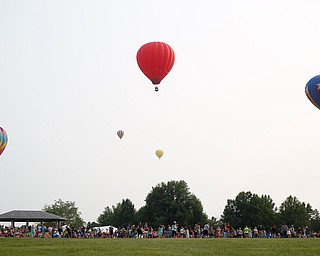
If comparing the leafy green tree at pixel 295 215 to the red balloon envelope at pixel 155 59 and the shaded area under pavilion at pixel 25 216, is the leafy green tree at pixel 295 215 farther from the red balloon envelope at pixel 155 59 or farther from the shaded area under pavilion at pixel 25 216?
the red balloon envelope at pixel 155 59

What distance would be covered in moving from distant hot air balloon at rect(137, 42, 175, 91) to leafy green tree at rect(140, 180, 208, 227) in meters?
48.6

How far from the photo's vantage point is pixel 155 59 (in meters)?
27.5

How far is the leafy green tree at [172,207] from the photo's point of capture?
74.9m

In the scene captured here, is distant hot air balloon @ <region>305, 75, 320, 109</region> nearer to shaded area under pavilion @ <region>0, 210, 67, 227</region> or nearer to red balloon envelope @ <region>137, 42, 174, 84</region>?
red balloon envelope @ <region>137, 42, 174, 84</region>

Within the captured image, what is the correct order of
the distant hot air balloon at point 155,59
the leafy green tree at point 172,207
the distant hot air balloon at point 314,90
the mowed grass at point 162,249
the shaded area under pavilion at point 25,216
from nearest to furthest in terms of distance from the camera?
the mowed grass at point 162,249, the distant hot air balloon at point 155,59, the distant hot air balloon at point 314,90, the shaded area under pavilion at point 25,216, the leafy green tree at point 172,207

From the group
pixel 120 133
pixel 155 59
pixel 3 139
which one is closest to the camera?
pixel 155 59

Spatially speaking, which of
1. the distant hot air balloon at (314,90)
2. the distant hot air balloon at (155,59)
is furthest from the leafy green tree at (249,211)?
the distant hot air balloon at (155,59)

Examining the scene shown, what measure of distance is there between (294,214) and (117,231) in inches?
1711

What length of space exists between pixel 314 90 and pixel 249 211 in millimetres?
49911

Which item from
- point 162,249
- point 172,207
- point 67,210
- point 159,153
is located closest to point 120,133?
point 159,153

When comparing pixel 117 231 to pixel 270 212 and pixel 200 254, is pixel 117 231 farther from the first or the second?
pixel 270 212

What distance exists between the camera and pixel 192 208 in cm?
7725

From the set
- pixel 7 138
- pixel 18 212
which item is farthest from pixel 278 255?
pixel 18 212

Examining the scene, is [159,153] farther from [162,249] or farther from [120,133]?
[162,249]
